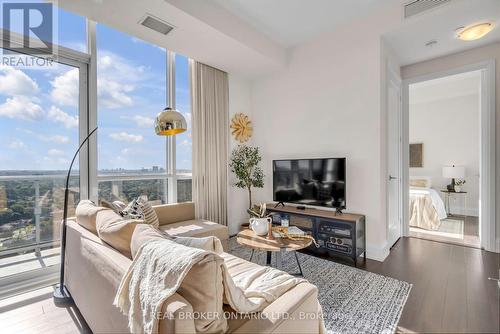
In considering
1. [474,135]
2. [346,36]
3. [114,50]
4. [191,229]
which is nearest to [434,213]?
[474,135]

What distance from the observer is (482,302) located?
1.84 meters

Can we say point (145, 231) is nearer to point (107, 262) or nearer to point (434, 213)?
point (107, 262)

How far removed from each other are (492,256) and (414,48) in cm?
281

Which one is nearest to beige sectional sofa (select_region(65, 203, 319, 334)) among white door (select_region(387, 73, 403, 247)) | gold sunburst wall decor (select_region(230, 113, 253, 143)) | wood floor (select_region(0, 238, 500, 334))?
wood floor (select_region(0, 238, 500, 334))

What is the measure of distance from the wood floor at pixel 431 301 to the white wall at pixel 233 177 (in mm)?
2072

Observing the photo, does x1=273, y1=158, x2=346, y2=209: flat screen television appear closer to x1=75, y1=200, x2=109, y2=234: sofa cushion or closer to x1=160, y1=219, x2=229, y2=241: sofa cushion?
x1=160, y1=219, x2=229, y2=241: sofa cushion

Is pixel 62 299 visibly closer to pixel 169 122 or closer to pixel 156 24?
pixel 169 122

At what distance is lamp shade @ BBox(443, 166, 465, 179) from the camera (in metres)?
4.87

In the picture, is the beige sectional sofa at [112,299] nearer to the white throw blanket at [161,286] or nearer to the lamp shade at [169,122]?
the white throw blanket at [161,286]

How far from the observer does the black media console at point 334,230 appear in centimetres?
275

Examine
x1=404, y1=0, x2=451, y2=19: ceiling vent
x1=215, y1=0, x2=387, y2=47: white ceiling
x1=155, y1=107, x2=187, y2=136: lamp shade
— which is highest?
x1=215, y1=0, x2=387, y2=47: white ceiling

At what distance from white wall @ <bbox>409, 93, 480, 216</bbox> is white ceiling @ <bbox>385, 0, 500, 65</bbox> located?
2481 millimetres

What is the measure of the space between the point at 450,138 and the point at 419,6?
4031 mm

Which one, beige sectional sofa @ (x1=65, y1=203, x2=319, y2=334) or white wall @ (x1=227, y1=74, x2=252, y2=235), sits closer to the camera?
beige sectional sofa @ (x1=65, y1=203, x2=319, y2=334)
